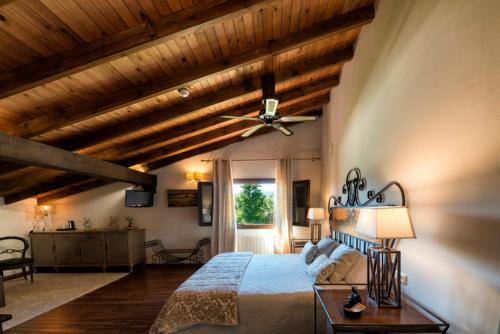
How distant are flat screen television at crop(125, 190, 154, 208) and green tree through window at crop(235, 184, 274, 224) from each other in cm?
207

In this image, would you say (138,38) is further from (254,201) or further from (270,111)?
(254,201)

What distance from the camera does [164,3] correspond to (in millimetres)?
2105

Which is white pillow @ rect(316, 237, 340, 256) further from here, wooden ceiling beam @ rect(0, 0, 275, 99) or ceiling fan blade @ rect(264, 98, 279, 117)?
wooden ceiling beam @ rect(0, 0, 275, 99)

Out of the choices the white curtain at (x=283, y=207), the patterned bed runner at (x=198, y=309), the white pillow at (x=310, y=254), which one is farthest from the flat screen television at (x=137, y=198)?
the white pillow at (x=310, y=254)

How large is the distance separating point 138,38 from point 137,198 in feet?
15.1

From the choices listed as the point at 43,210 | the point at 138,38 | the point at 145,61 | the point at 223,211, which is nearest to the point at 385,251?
the point at 138,38

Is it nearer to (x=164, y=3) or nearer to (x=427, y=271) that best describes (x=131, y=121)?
(x=164, y=3)

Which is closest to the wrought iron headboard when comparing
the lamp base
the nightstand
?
the lamp base

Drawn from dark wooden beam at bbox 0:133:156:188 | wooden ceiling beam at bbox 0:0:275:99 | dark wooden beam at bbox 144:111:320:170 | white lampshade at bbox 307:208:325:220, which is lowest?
white lampshade at bbox 307:208:325:220

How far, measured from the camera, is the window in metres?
6.43

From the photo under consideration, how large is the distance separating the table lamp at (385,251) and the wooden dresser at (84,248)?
5124 mm

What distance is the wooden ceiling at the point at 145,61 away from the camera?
210 centimetres

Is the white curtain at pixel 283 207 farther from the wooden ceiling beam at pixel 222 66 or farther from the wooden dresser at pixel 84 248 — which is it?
the wooden ceiling beam at pixel 222 66

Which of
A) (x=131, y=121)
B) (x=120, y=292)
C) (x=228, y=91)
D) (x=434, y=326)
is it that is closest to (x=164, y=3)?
(x=228, y=91)
